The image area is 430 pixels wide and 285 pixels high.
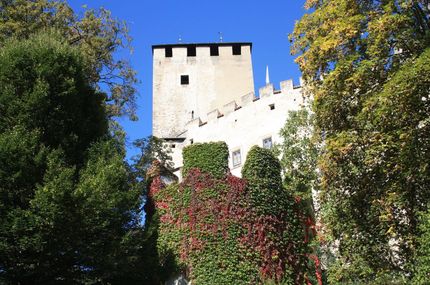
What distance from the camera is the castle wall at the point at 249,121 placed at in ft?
106

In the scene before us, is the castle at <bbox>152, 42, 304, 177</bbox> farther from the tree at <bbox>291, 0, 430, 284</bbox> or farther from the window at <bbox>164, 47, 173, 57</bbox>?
the tree at <bbox>291, 0, 430, 284</bbox>

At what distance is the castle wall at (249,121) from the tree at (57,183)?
47.7 ft

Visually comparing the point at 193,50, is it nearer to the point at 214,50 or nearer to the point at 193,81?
the point at 214,50

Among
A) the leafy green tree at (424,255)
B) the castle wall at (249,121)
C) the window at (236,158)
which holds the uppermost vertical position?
the castle wall at (249,121)

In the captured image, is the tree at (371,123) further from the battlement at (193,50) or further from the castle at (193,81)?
the battlement at (193,50)

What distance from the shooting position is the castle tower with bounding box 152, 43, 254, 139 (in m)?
44.7

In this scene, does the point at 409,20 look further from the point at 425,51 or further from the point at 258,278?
the point at 258,278

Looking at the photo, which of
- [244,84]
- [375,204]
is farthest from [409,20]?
[244,84]

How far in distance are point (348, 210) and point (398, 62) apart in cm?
409

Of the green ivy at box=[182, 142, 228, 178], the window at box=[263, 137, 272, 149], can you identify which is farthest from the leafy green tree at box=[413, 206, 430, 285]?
the window at box=[263, 137, 272, 149]

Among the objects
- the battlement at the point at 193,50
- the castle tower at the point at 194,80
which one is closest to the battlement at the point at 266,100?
the castle tower at the point at 194,80

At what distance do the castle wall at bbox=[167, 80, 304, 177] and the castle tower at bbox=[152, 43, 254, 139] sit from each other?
8.38 meters

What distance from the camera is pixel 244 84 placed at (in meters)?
Result: 46.9

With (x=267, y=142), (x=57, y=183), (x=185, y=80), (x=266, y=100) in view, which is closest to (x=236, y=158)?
(x=267, y=142)
